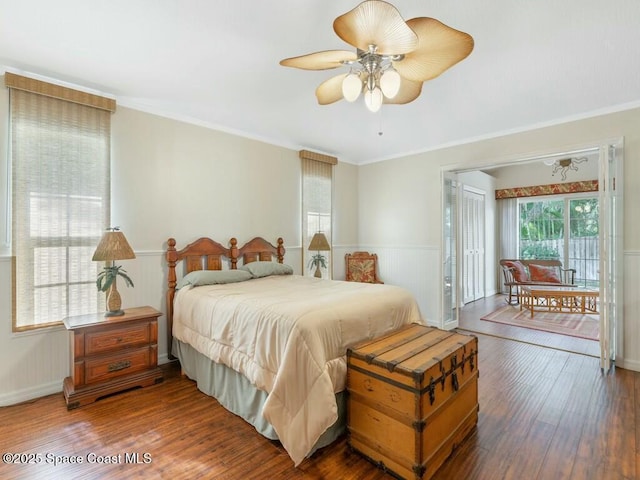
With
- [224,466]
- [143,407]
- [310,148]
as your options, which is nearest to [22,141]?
[143,407]

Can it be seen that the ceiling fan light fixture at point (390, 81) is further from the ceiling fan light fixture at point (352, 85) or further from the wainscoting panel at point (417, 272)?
the wainscoting panel at point (417, 272)

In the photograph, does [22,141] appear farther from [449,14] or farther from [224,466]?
[449,14]

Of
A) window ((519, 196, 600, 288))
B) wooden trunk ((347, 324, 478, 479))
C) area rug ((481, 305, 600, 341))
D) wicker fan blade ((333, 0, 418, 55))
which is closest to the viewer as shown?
wicker fan blade ((333, 0, 418, 55))

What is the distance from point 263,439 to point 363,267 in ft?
10.8

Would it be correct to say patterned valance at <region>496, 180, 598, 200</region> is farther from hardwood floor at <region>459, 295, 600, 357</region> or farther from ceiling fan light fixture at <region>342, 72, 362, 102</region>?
ceiling fan light fixture at <region>342, 72, 362, 102</region>

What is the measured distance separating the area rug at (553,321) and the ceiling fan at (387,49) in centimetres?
402

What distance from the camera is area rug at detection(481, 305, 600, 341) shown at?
421 centimetres

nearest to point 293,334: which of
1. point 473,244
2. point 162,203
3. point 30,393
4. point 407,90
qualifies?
point 407,90

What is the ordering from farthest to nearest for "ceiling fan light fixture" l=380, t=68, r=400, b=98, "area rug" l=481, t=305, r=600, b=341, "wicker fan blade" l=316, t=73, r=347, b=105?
"area rug" l=481, t=305, r=600, b=341, "wicker fan blade" l=316, t=73, r=347, b=105, "ceiling fan light fixture" l=380, t=68, r=400, b=98

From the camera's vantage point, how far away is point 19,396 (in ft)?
8.11

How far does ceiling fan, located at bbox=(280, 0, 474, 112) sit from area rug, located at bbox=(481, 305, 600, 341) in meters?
4.02

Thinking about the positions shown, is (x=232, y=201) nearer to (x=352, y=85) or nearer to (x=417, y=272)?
(x=352, y=85)

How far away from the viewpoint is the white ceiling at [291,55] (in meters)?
1.82

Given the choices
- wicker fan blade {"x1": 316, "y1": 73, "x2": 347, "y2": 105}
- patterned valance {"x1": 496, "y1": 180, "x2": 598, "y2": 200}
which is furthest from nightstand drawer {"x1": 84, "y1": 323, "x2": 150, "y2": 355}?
patterned valance {"x1": 496, "y1": 180, "x2": 598, "y2": 200}
